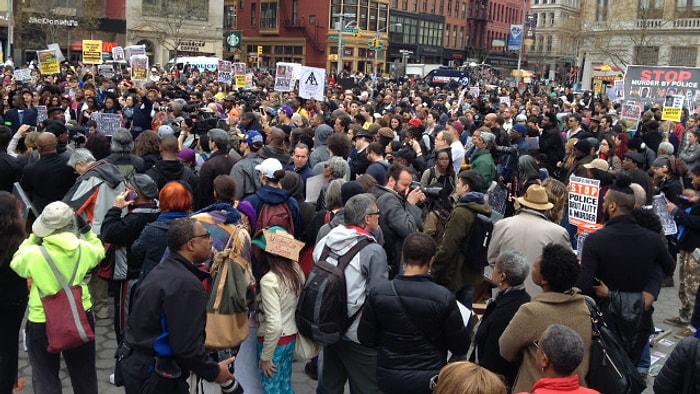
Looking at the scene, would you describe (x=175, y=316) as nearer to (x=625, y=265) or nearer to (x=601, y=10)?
(x=625, y=265)

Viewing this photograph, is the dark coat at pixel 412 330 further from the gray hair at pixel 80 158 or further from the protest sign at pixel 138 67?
the protest sign at pixel 138 67

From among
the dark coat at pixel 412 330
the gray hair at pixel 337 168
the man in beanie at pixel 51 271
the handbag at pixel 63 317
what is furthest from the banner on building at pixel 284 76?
the dark coat at pixel 412 330

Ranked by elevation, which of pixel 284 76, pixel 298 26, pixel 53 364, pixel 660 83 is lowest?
pixel 53 364

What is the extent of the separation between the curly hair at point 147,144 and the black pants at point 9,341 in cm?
282

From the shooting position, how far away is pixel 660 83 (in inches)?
627

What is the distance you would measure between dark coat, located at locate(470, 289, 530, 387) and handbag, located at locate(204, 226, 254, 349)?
156 cm

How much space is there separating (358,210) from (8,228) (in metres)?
2.50

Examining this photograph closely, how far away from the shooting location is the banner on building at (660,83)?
1588 cm

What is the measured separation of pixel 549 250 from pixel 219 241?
223 centimetres

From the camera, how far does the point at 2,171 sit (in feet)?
23.4

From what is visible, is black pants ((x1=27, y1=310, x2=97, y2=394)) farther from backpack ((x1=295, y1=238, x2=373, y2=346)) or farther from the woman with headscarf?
the woman with headscarf

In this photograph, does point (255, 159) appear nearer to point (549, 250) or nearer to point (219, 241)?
point (219, 241)

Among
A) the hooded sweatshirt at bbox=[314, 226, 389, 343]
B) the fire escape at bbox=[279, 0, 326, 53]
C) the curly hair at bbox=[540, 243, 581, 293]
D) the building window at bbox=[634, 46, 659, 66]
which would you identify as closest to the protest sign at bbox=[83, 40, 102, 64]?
the hooded sweatshirt at bbox=[314, 226, 389, 343]

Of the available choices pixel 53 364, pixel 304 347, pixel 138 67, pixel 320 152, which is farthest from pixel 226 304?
pixel 138 67
